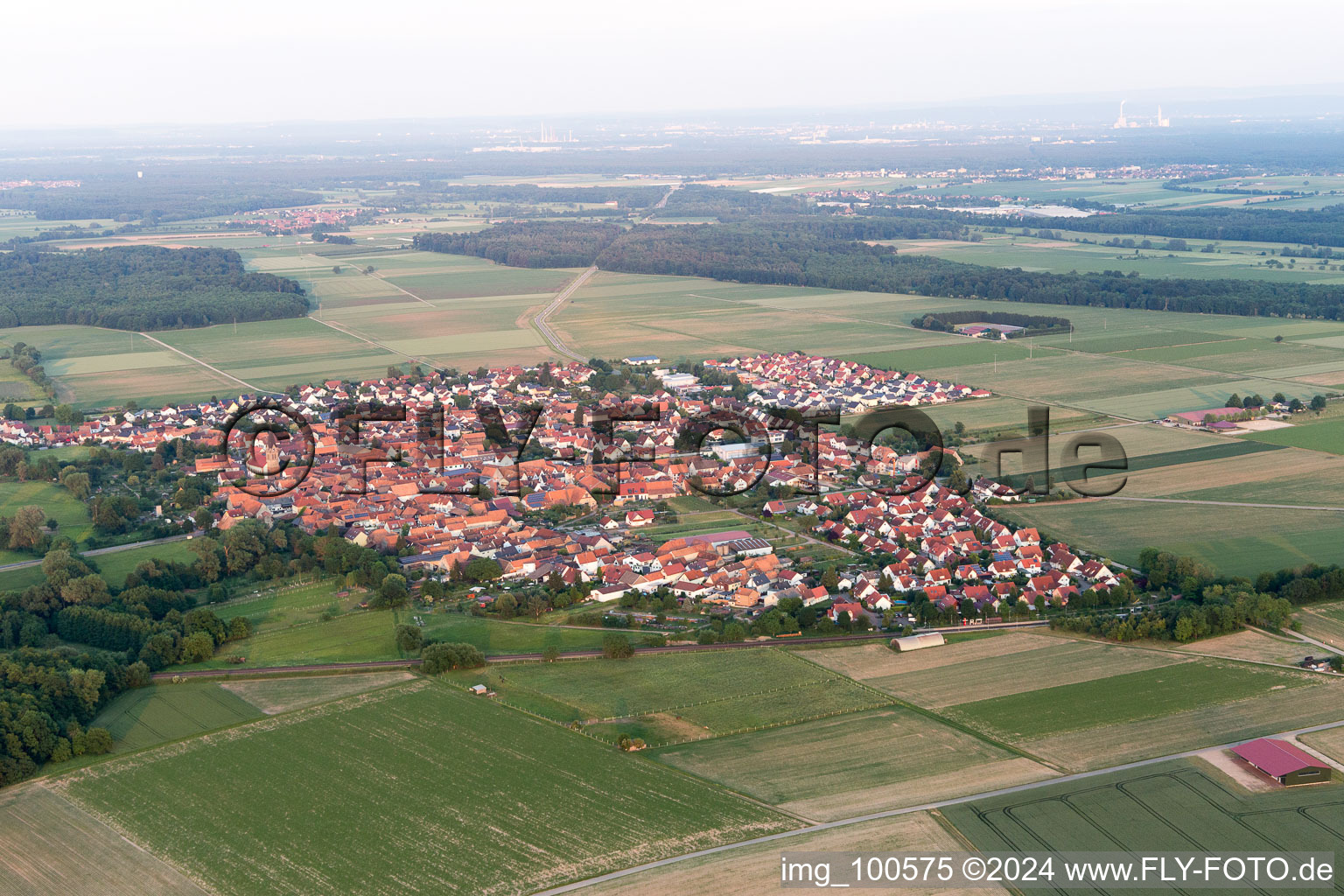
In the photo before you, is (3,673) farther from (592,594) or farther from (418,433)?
(418,433)

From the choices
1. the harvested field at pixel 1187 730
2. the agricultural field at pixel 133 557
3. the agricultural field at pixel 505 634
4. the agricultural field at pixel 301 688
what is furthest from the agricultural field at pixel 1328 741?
the agricultural field at pixel 133 557

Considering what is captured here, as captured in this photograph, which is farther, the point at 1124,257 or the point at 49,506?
the point at 1124,257

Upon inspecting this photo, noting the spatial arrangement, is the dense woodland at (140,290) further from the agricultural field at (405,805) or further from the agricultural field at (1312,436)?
the agricultural field at (405,805)

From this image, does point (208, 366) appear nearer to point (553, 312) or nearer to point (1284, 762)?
point (553, 312)

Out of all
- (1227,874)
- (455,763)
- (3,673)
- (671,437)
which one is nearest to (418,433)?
(671,437)

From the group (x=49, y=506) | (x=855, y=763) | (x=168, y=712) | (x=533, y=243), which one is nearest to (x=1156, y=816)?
(x=855, y=763)

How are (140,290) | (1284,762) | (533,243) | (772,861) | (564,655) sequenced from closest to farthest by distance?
(772,861), (1284,762), (564,655), (140,290), (533,243)

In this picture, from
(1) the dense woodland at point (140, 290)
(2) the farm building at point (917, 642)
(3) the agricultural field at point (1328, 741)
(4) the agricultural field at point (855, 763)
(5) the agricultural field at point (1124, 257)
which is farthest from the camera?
(5) the agricultural field at point (1124, 257)

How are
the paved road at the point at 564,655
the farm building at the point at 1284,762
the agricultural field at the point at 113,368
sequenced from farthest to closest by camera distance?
the agricultural field at the point at 113,368 < the paved road at the point at 564,655 < the farm building at the point at 1284,762
